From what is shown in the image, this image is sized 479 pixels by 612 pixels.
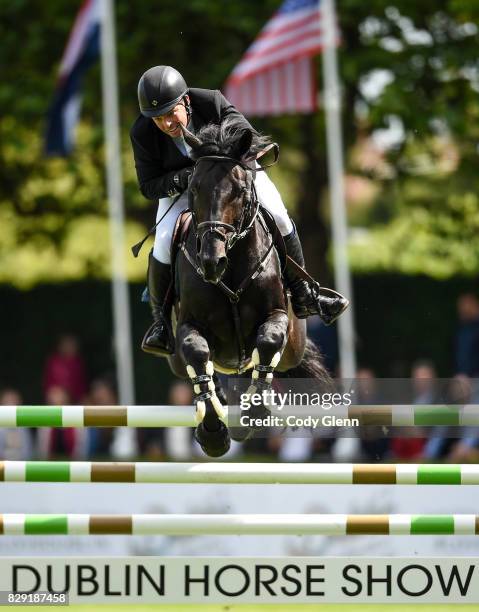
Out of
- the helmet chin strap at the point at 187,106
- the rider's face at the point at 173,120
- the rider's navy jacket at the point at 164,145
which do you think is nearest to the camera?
the rider's face at the point at 173,120

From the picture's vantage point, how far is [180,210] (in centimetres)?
690

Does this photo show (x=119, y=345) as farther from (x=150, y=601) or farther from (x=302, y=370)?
(x=150, y=601)

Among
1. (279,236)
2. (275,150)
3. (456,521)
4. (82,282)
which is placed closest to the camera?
(456,521)

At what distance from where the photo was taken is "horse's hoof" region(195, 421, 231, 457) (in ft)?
20.3

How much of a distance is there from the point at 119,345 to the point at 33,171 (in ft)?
18.5

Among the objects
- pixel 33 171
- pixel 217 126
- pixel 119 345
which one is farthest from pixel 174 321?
pixel 33 171

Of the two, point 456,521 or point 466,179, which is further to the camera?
point 466,179

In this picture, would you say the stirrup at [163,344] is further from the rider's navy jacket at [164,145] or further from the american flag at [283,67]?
the american flag at [283,67]

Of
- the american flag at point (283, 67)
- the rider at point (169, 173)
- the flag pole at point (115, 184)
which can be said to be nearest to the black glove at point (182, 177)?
the rider at point (169, 173)

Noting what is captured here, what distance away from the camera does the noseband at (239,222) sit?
6.04 metres

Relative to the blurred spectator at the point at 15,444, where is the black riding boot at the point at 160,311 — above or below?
above

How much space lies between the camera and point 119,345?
14641 millimetres

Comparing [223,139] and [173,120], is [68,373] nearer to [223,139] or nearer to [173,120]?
[173,120]

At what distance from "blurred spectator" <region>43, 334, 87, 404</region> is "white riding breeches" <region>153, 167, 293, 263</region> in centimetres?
884
